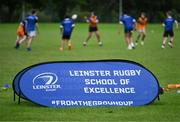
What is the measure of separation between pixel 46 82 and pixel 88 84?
803 mm

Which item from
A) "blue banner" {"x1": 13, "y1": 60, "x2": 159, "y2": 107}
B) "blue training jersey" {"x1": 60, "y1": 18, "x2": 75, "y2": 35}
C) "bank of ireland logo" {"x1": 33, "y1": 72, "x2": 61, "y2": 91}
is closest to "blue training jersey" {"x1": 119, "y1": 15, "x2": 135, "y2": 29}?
"blue training jersey" {"x1": 60, "y1": 18, "x2": 75, "y2": 35}

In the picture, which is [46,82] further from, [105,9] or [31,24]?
[105,9]

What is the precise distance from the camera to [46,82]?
1242 centimetres

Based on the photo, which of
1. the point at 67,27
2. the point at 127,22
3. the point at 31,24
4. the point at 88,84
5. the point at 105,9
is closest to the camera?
the point at 88,84

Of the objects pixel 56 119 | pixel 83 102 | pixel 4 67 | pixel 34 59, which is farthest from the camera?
pixel 34 59

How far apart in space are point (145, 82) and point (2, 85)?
15.4ft

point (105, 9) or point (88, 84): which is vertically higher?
point (88, 84)

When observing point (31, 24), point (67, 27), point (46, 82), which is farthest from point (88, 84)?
point (67, 27)

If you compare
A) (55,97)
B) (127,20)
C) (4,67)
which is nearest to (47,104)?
(55,97)

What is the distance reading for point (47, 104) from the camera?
1236 cm

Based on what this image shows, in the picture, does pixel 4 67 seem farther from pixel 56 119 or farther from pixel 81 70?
pixel 56 119

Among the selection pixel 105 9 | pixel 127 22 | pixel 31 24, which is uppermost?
pixel 31 24

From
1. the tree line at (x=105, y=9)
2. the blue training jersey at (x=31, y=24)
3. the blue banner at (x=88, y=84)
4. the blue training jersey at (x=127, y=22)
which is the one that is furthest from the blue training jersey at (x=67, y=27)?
the tree line at (x=105, y=9)

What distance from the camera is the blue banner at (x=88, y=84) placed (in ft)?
40.4
